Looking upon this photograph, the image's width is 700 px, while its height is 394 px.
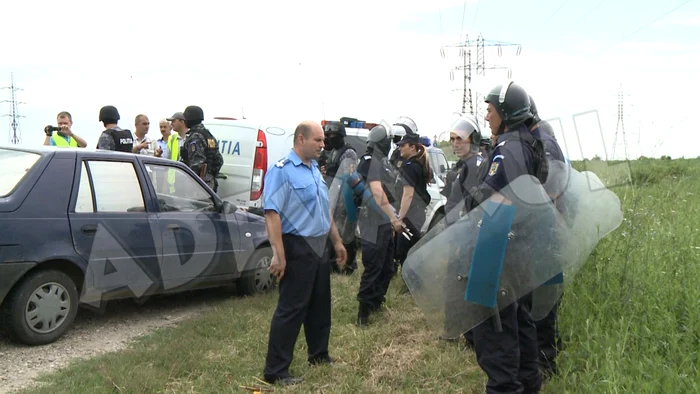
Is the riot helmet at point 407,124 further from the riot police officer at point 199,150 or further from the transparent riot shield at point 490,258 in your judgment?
the riot police officer at point 199,150

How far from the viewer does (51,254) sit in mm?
4949

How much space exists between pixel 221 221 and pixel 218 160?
1.57 metres

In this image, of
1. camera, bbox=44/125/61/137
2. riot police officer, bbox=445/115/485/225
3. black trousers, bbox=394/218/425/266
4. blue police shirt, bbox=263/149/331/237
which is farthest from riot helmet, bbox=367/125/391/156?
camera, bbox=44/125/61/137

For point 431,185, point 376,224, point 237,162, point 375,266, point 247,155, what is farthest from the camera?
point 431,185

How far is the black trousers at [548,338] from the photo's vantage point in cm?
434

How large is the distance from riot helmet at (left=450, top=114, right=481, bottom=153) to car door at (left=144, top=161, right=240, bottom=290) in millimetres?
2657

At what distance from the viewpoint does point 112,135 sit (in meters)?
8.13

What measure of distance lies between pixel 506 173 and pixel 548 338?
5.51 ft

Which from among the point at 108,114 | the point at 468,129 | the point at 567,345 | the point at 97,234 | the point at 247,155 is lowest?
the point at 567,345

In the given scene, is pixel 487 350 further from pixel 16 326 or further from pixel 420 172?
pixel 16 326

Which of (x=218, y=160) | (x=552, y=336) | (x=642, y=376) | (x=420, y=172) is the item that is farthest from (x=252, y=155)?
(x=642, y=376)

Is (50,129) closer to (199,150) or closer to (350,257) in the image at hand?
(199,150)

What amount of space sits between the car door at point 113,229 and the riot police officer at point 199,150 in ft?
5.90

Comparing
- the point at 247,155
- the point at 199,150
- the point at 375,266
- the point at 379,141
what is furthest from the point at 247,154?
the point at 375,266
